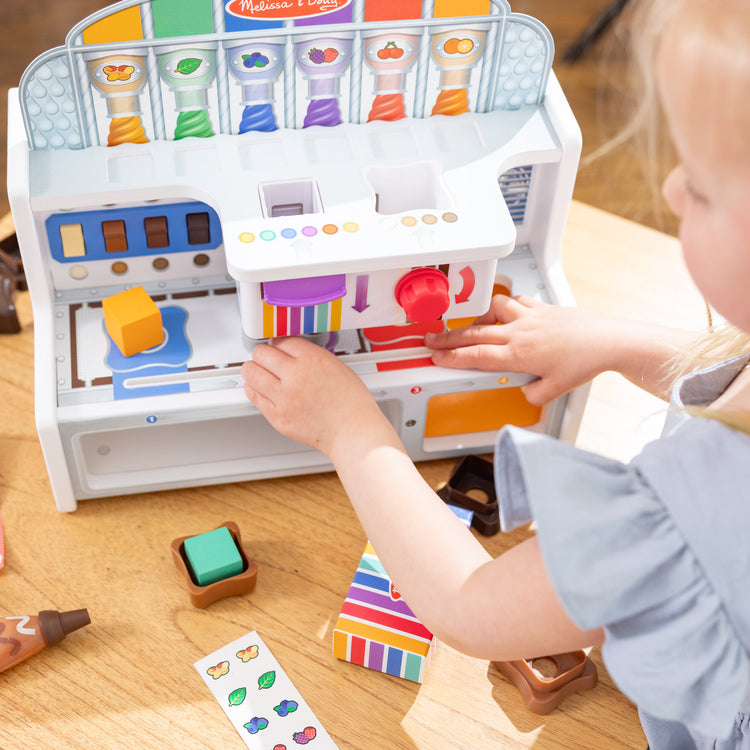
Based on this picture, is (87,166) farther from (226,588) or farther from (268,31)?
(226,588)

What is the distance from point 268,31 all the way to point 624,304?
0.47 m

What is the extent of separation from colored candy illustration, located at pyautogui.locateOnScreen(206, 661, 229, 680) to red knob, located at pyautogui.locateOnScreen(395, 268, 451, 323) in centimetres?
30

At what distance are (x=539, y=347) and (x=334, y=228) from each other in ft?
0.68

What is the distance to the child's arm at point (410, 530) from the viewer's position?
54 centimetres

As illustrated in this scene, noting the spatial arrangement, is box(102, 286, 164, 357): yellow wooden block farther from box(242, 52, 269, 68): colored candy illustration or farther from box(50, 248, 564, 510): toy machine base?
box(242, 52, 269, 68): colored candy illustration

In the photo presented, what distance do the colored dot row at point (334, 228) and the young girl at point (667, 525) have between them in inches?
8.3

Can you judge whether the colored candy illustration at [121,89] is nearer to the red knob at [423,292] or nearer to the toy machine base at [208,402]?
the toy machine base at [208,402]

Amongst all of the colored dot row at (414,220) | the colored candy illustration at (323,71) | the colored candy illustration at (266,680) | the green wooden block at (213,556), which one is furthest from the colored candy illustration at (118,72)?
the colored candy illustration at (266,680)

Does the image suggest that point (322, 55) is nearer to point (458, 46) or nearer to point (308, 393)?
point (458, 46)

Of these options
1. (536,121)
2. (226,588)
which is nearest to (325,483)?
(226,588)

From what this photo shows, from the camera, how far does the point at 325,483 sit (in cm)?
83

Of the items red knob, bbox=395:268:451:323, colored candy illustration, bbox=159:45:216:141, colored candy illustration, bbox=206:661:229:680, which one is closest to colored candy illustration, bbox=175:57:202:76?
colored candy illustration, bbox=159:45:216:141

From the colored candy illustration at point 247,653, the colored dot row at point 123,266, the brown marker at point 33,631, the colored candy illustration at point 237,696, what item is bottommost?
the colored candy illustration at point 237,696

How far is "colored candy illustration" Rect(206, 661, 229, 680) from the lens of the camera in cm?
69
